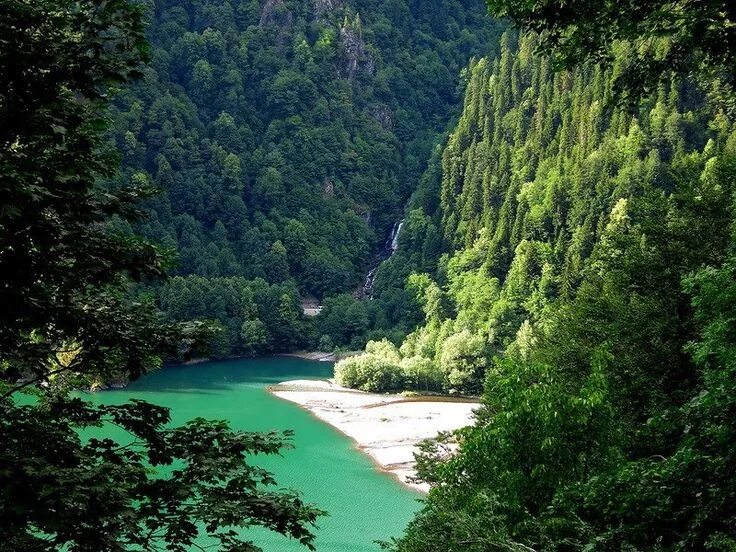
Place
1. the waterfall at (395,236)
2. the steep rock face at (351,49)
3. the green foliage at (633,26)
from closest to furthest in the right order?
the green foliage at (633,26), the waterfall at (395,236), the steep rock face at (351,49)

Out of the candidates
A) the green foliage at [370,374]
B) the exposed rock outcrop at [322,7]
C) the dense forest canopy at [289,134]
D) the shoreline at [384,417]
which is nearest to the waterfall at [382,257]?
the dense forest canopy at [289,134]

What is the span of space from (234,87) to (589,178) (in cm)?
8123

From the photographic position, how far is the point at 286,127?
14762 cm

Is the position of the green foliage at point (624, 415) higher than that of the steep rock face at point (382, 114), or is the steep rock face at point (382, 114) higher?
the steep rock face at point (382, 114)

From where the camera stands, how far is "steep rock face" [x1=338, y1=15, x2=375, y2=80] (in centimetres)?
15962

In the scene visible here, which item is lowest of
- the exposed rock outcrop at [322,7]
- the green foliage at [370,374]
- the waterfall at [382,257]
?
the green foliage at [370,374]

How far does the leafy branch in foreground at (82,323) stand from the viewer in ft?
17.6

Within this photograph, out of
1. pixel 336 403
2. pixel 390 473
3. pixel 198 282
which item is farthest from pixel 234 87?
pixel 390 473

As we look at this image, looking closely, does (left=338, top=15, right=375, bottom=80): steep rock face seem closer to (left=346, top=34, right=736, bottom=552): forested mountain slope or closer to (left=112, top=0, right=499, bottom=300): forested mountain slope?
(left=112, top=0, right=499, bottom=300): forested mountain slope

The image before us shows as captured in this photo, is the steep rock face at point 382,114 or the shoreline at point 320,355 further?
the steep rock face at point 382,114

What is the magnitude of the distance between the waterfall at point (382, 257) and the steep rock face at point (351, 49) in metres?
38.7

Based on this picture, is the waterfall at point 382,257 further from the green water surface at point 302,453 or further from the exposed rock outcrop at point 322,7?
the exposed rock outcrop at point 322,7

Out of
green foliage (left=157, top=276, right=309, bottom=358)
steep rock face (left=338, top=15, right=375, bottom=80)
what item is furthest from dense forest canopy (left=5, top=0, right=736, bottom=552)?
steep rock face (left=338, top=15, right=375, bottom=80)

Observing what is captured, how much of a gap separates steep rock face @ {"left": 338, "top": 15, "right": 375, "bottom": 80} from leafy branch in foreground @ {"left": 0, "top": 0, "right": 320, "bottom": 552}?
521 feet
